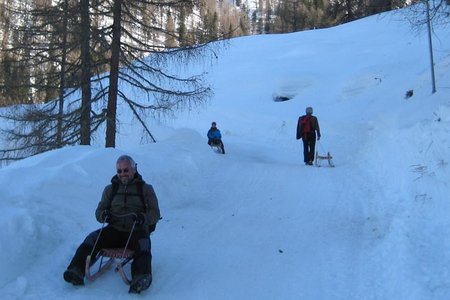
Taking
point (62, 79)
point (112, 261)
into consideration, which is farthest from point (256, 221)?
point (62, 79)

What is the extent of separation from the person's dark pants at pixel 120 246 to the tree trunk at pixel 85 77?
7.41 metres

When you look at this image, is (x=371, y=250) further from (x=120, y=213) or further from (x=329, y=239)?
(x=120, y=213)

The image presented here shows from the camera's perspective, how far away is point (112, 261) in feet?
19.7

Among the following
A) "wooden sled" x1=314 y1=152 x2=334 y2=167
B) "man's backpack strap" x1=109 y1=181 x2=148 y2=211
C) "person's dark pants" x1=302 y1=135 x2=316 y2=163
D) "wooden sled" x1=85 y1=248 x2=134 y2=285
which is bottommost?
"wooden sled" x1=85 y1=248 x2=134 y2=285

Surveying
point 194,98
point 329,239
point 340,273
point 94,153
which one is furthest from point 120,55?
point 340,273

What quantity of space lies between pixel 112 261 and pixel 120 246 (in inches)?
8.3

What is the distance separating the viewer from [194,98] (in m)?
13.2

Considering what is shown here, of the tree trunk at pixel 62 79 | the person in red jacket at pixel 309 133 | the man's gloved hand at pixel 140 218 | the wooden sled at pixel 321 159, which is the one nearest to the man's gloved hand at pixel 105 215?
the man's gloved hand at pixel 140 218

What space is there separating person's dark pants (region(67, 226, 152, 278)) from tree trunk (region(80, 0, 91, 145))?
7.41 meters

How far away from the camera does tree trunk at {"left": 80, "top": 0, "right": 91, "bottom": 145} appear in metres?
12.5

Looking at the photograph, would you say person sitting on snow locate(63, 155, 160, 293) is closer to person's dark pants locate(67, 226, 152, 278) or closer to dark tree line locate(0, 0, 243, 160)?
person's dark pants locate(67, 226, 152, 278)

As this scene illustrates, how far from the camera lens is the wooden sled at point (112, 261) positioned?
5621 mm

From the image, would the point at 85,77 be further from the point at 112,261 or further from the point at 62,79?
the point at 112,261

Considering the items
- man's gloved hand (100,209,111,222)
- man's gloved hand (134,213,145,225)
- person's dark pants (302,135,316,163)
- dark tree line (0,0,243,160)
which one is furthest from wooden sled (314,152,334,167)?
man's gloved hand (100,209,111,222)
